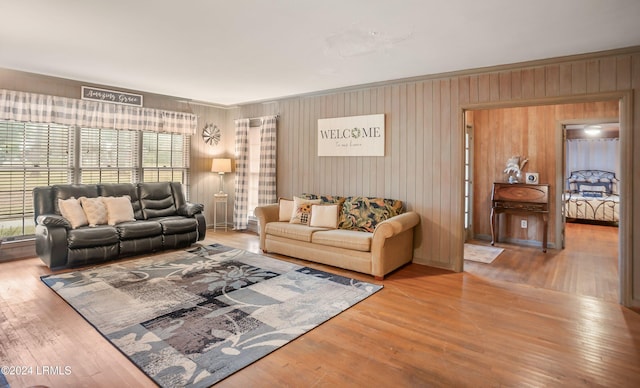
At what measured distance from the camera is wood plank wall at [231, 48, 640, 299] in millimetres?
3670

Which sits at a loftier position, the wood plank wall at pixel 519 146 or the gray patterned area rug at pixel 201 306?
→ the wood plank wall at pixel 519 146

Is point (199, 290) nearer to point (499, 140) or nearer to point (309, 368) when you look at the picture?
point (309, 368)

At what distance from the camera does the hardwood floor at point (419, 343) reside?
2219 millimetres

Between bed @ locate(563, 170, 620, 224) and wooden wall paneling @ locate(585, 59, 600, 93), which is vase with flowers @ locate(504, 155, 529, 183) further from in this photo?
bed @ locate(563, 170, 620, 224)

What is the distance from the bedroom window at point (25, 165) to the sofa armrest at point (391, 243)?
4724 mm

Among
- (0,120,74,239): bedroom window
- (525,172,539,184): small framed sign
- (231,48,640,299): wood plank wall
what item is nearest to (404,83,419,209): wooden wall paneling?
(231,48,640,299): wood plank wall

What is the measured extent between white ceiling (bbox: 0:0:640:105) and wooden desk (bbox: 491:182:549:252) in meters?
2.69

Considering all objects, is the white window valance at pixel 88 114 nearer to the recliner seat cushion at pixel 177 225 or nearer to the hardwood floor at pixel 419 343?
the recliner seat cushion at pixel 177 225

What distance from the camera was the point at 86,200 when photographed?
16.1 ft

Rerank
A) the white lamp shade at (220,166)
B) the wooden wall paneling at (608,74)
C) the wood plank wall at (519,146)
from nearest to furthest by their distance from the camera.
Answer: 1. the wooden wall paneling at (608,74)
2. the wood plank wall at (519,146)
3. the white lamp shade at (220,166)

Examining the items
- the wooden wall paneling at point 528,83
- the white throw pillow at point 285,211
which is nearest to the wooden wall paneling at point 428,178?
the wooden wall paneling at point 528,83

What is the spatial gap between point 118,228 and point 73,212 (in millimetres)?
575

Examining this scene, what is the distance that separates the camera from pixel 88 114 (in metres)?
5.37

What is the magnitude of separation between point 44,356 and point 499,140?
677 cm
